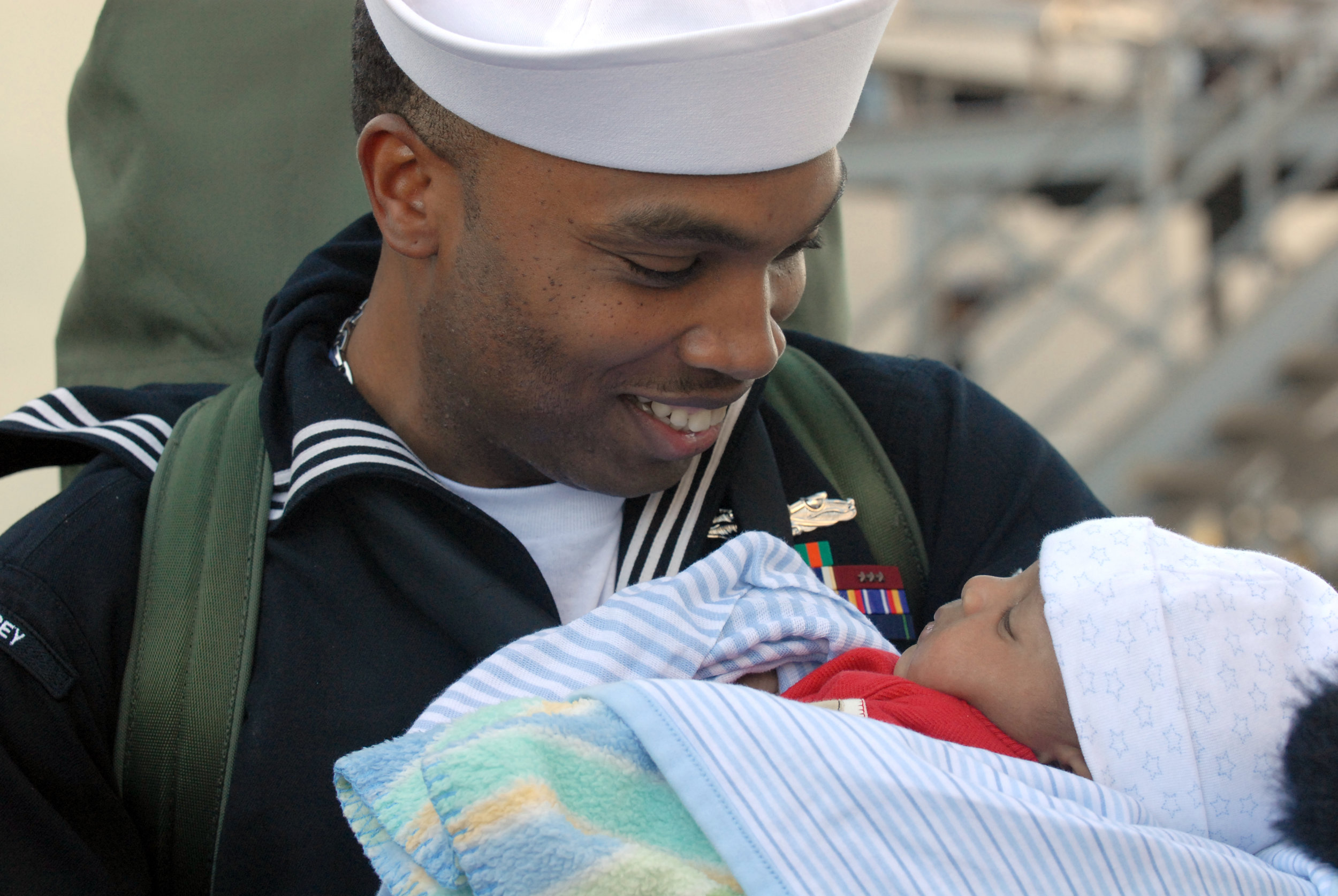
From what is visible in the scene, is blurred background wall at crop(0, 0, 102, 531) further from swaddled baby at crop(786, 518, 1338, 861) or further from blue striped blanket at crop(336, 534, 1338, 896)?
swaddled baby at crop(786, 518, 1338, 861)

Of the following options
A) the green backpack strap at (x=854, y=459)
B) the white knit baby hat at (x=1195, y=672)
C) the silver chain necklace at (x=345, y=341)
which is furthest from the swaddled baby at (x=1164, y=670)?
the silver chain necklace at (x=345, y=341)

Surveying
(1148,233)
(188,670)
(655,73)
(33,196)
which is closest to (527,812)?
(188,670)

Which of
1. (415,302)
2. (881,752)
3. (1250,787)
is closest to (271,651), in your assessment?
(415,302)

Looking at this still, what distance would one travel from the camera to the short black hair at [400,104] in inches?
61.8

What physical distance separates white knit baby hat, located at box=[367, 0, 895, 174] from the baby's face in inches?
23.1

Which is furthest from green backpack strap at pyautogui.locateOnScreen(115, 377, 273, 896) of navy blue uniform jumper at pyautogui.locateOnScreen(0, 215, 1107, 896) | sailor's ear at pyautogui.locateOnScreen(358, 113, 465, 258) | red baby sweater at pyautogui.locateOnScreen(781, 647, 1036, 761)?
red baby sweater at pyautogui.locateOnScreen(781, 647, 1036, 761)

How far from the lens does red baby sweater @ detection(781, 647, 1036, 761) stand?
1405 mm

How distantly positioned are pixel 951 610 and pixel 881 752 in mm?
415

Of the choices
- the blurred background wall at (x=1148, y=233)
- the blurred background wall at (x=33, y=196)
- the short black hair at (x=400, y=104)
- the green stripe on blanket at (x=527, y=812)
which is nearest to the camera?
the green stripe on blanket at (x=527, y=812)

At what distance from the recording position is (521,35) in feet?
4.84

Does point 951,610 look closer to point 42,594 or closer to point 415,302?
point 415,302

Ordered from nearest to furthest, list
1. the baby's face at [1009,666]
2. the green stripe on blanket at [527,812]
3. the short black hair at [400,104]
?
1. the green stripe on blanket at [527,812]
2. the baby's face at [1009,666]
3. the short black hair at [400,104]

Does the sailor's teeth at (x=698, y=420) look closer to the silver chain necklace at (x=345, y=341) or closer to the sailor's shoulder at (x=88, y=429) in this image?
the silver chain necklace at (x=345, y=341)

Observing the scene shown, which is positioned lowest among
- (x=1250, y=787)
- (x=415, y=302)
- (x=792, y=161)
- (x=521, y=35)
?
(x=1250, y=787)
